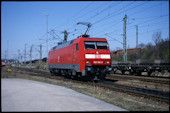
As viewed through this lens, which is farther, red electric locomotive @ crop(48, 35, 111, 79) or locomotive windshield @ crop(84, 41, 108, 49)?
locomotive windshield @ crop(84, 41, 108, 49)

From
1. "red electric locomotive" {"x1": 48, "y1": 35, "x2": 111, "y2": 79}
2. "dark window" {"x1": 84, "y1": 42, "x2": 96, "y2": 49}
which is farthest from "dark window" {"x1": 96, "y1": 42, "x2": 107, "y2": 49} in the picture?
"dark window" {"x1": 84, "y1": 42, "x2": 96, "y2": 49}

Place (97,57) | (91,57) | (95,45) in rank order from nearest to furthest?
(91,57)
(97,57)
(95,45)

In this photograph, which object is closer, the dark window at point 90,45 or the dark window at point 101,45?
the dark window at point 90,45

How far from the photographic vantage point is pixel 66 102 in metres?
8.02

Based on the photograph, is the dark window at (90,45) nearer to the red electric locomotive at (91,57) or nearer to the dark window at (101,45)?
the red electric locomotive at (91,57)

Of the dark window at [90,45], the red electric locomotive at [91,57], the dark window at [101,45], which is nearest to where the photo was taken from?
the red electric locomotive at [91,57]

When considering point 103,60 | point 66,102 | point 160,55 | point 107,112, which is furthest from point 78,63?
point 160,55

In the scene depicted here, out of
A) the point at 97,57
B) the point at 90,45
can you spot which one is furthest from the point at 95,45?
the point at 97,57

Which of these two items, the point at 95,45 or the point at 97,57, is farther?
the point at 95,45

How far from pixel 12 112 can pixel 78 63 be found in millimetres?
10065

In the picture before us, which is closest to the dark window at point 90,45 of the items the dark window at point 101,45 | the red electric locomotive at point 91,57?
the red electric locomotive at point 91,57

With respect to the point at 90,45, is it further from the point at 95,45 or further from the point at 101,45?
the point at 101,45

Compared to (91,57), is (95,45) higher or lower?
higher

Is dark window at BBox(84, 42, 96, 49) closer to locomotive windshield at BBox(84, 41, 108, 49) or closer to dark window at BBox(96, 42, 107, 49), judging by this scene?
locomotive windshield at BBox(84, 41, 108, 49)
